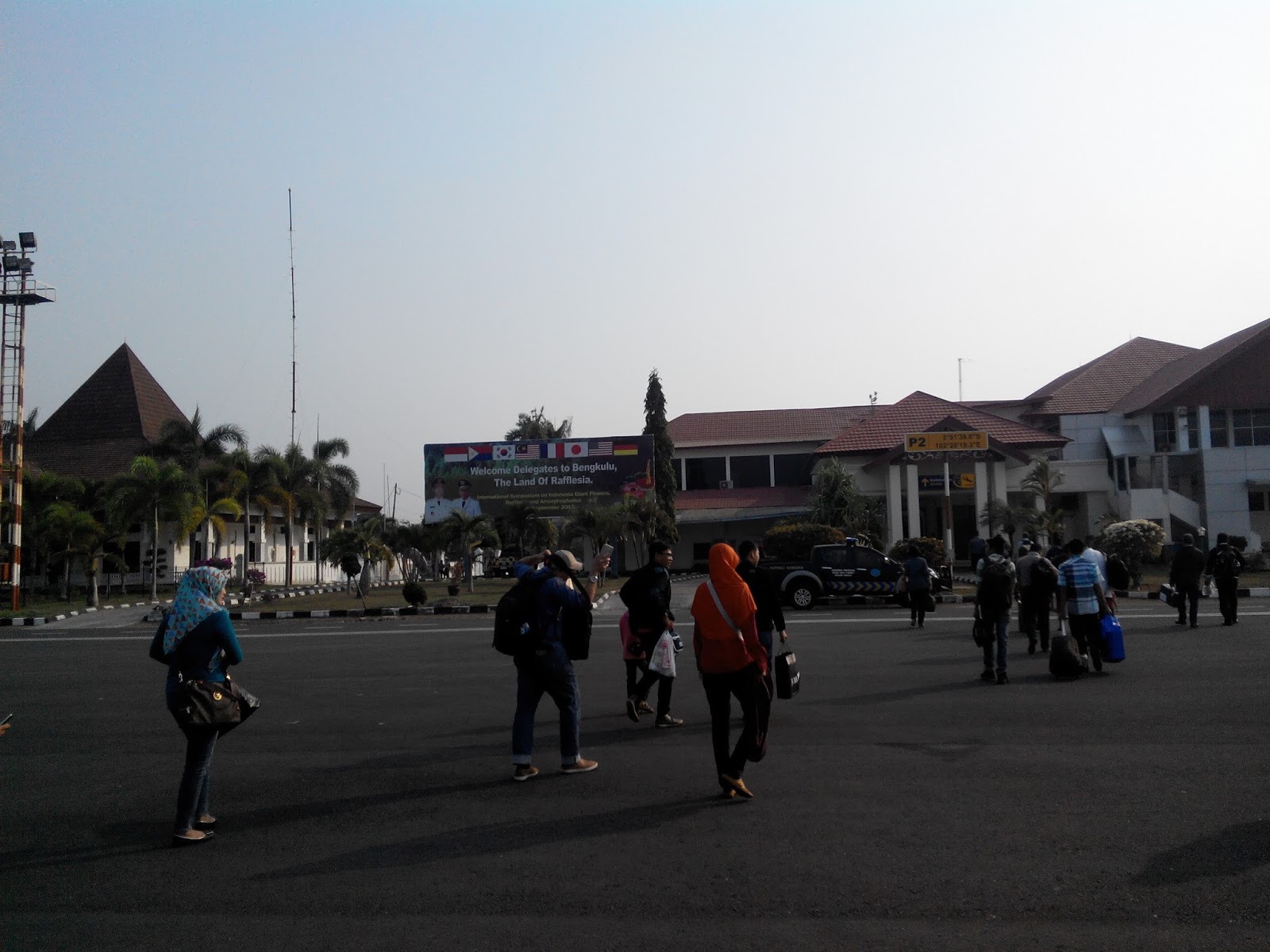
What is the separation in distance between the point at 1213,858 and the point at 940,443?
35767mm

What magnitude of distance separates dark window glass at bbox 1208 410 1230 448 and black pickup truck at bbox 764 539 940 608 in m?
22.0

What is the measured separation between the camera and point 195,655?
614 centimetres

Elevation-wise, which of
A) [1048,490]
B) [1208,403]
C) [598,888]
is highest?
[1208,403]

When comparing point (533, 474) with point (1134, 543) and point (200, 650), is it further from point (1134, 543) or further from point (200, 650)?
point (200, 650)

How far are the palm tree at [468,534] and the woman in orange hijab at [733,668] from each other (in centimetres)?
3151

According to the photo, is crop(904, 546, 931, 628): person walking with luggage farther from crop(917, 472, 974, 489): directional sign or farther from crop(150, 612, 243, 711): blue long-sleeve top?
crop(917, 472, 974, 489): directional sign

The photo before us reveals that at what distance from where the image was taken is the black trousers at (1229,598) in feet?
55.0

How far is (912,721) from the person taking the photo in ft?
30.1

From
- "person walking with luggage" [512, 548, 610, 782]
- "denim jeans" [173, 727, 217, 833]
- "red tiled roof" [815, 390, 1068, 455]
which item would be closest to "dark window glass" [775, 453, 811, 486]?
"red tiled roof" [815, 390, 1068, 455]

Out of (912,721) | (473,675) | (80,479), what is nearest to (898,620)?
(473,675)

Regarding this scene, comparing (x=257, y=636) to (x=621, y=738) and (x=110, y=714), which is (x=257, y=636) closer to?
(x=110, y=714)

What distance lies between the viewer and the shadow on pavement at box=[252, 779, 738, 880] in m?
5.54

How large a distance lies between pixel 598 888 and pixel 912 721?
16.1 feet

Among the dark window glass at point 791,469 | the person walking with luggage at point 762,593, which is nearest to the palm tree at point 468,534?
the dark window glass at point 791,469
